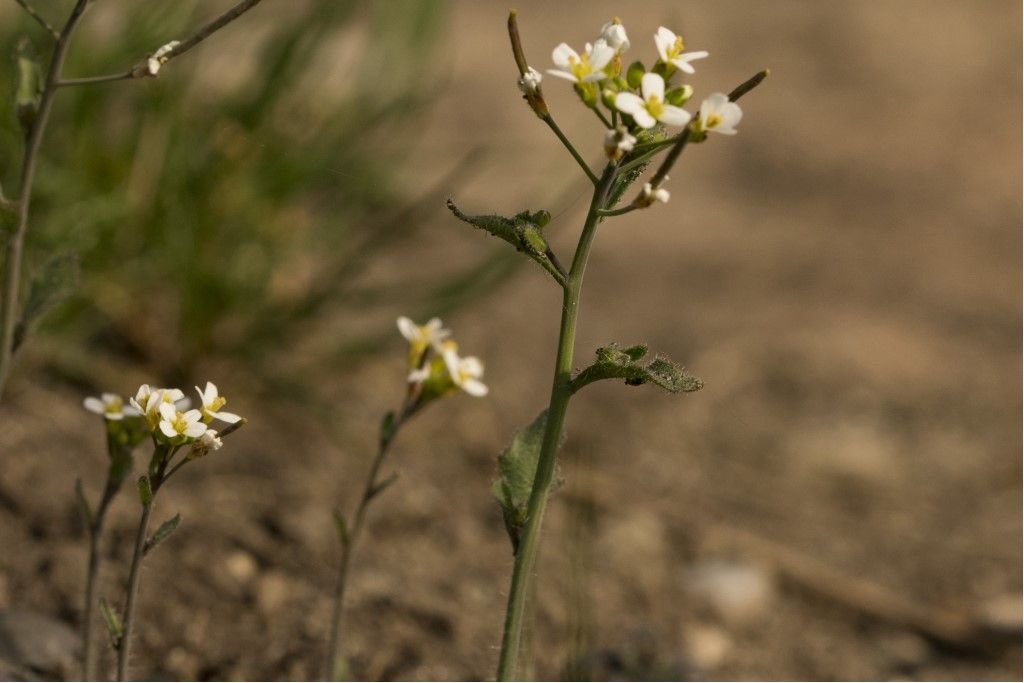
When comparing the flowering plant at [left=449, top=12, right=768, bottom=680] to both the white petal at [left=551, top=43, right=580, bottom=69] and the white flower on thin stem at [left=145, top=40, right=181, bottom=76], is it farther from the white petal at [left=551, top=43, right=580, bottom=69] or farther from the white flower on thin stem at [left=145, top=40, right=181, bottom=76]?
the white flower on thin stem at [left=145, top=40, right=181, bottom=76]

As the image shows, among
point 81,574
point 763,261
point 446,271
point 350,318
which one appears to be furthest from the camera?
point 763,261

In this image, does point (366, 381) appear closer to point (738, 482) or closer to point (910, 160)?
point (738, 482)

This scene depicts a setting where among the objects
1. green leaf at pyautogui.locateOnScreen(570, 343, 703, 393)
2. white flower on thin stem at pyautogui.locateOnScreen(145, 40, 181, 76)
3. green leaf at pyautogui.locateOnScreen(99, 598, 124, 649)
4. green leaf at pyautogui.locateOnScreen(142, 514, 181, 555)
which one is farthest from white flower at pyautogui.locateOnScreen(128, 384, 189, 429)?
green leaf at pyautogui.locateOnScreen(570, 343, 703, 393)

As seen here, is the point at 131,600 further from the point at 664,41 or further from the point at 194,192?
the point at 194,192

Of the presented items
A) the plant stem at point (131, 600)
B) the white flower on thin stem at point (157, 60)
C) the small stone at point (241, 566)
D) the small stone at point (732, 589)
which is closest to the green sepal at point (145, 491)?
the plant stem at point (131, 600)

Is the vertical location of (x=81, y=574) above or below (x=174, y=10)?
below

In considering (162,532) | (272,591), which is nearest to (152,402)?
(162,532)

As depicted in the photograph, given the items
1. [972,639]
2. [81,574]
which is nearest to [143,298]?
[81,574]

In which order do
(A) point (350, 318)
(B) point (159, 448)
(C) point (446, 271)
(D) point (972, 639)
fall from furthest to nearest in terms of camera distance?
1. (C) point (446, 271)
2. (A) point (350, 318)
3. (D) point (972, 639)
4. (B) point (159, 448)
